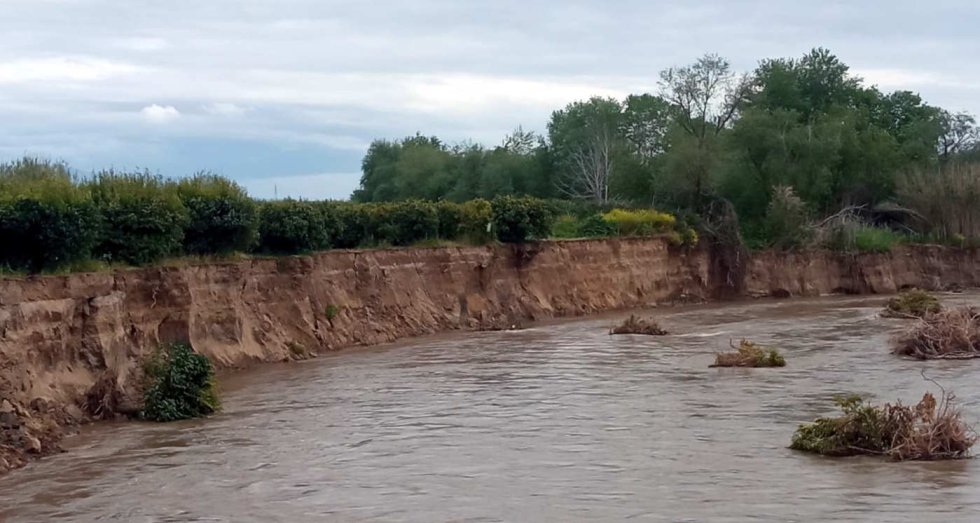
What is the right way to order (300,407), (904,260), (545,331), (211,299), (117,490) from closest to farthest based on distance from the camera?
1. (117,490)
2. (300,407)
3. (211,299)
4. (545,331)
5. (904,260)

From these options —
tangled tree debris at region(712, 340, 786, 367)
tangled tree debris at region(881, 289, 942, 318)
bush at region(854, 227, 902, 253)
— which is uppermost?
bush at region(854, 227, 902, 253)

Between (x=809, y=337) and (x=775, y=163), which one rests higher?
(x=775, y=163)

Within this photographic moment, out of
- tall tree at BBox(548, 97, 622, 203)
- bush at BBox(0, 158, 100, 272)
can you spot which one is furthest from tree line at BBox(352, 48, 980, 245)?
bush at BBox(0, 158, 100, 272)

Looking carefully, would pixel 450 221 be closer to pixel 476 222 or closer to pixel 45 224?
pixel 476 222

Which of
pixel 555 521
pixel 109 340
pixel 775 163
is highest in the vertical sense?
pixel 775 163

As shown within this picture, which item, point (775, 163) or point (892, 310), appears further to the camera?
point (775, 163)

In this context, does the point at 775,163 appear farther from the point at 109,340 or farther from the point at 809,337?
the point at 109,340

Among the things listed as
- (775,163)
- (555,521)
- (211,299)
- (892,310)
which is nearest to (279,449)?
(555,521)

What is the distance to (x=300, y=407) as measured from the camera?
66.8 ft

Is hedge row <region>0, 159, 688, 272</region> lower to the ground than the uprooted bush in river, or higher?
higher

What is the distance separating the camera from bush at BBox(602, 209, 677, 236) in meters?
46.0

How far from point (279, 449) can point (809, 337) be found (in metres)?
19.3

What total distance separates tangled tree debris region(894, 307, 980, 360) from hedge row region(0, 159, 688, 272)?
14747 mm

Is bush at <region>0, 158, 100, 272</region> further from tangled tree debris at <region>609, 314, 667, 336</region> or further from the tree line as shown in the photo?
the tree line
